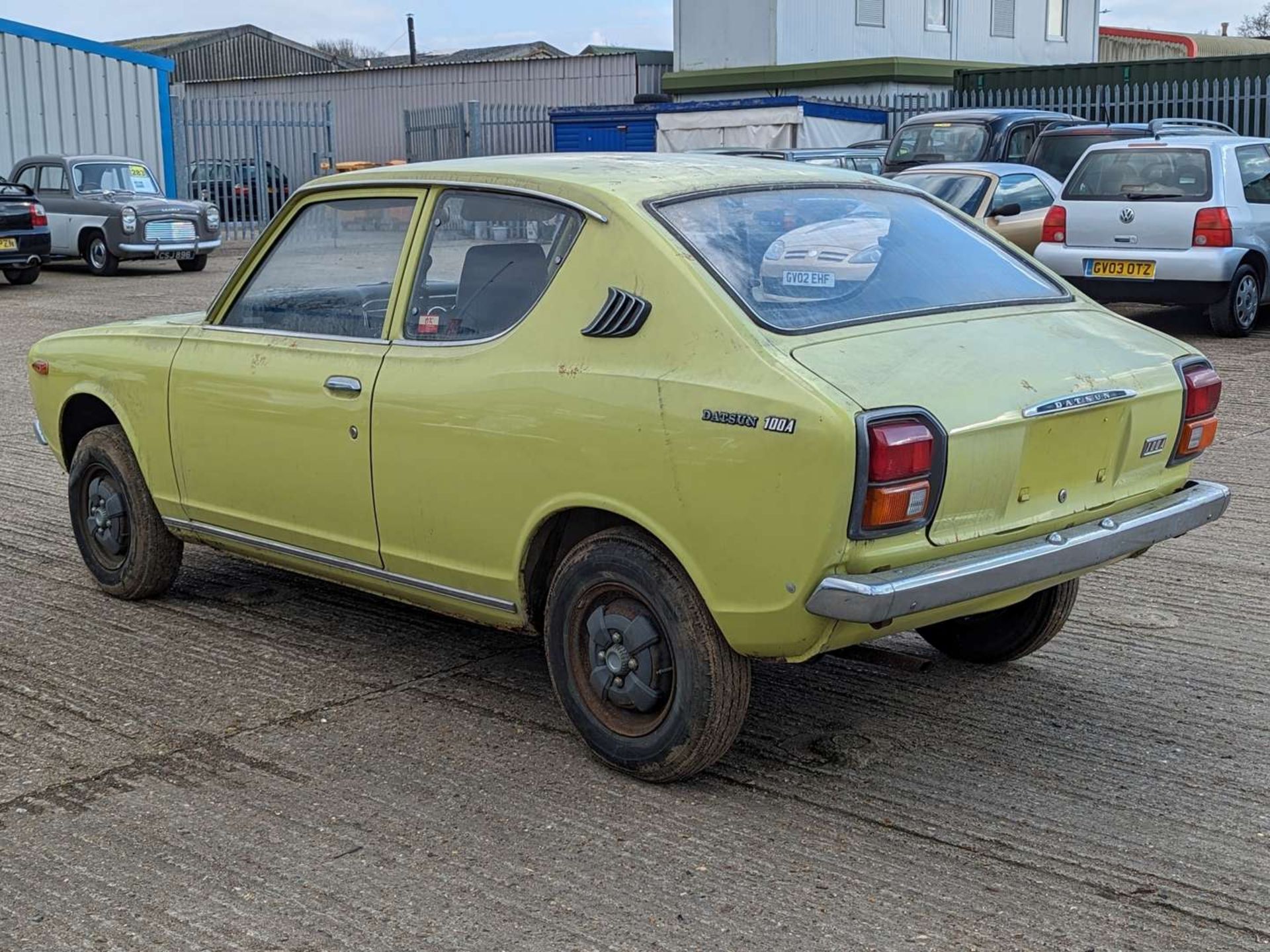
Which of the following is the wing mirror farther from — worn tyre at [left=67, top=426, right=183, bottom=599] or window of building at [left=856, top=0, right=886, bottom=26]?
window of building at [left=856, top=0, right=886, bottom=26]

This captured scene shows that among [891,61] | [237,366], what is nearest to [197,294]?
[237,366]

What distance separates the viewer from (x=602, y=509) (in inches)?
158

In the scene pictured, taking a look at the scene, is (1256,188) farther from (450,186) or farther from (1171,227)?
(450,186)

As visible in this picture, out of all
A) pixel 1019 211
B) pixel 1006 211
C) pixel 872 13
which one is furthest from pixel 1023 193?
pixel 872 13

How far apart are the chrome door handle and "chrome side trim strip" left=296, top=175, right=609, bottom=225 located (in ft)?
2.04

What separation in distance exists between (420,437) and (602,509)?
704 millimetres

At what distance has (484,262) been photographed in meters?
4.51

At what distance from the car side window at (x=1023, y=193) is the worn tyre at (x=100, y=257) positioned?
41.5 feet

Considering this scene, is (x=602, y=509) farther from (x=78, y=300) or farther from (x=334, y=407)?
(x=78, y=300)

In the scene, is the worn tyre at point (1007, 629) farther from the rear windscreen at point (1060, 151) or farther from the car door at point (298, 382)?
the rear windscreen at point (1060, 151)

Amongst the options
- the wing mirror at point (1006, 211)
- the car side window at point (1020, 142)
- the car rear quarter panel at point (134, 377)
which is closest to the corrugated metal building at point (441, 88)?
the car side window at point (1020, 142)

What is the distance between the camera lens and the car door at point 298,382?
472 centimetres

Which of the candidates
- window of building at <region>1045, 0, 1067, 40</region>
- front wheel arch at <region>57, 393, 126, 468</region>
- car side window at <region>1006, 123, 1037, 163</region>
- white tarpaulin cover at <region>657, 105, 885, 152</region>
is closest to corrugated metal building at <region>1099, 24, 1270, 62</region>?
window of building at <region>1045, 0, 1067, 40</region>

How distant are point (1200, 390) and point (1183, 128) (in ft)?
55.6
